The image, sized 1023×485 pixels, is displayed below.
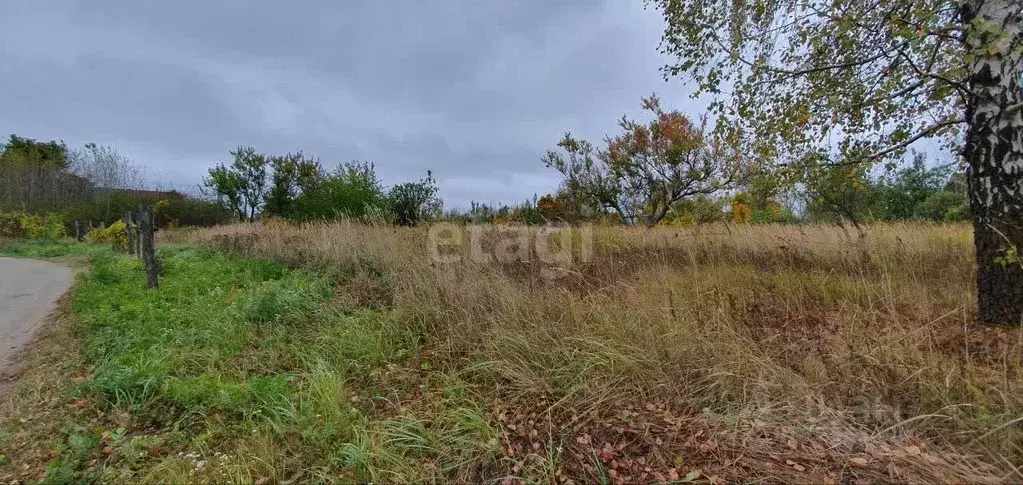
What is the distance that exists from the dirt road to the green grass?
41cm

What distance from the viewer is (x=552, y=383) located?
2643 mm

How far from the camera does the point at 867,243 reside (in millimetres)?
4906

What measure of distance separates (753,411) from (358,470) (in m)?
2.13

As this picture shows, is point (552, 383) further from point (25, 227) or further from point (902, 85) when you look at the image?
point (25, 227)

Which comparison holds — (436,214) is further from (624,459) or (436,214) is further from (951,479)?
(951,479)

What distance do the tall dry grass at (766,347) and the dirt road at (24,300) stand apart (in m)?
2.92

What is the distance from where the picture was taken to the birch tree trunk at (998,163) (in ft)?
8.64

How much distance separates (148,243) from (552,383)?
276 inches

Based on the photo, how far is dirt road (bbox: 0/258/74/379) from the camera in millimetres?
3701

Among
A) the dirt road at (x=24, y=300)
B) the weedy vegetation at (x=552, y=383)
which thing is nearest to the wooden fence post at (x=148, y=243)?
the dirt road at (x=24, y=300)

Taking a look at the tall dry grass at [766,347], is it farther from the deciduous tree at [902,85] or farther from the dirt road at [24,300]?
the dirt road at [24,300]

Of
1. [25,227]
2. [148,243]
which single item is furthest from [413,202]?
[25,227]

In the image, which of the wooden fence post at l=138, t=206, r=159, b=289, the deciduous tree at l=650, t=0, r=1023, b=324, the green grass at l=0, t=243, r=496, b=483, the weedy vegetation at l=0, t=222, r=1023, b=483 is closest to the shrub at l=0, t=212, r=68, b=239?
the wooden fence post at l=138, t=206, r=159, b=289

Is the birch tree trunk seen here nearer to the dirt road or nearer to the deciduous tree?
the deciduous tree
